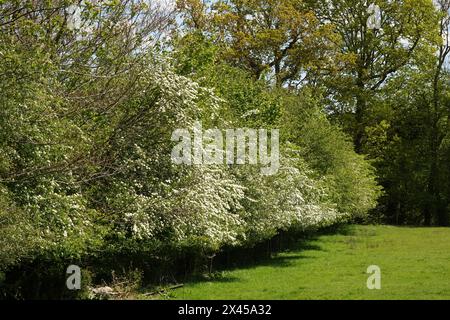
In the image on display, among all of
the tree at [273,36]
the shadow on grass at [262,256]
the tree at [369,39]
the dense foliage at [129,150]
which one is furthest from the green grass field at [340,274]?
the tree at [369,39]

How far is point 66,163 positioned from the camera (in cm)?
1405

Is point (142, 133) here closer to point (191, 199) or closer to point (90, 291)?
point (191, 199)

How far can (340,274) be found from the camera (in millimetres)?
20391

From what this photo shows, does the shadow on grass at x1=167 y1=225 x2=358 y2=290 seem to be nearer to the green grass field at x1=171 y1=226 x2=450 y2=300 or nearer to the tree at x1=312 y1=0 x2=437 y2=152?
the green grass field at x1=171 y1=226 x2=450 y2=300

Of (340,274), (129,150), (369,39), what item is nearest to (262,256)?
(340,274)

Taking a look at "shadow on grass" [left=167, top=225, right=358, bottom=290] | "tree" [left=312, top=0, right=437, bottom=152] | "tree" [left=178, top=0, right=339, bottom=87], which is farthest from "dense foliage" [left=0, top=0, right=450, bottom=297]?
"tree" [left=312, top=0, right=437, bottom=152]

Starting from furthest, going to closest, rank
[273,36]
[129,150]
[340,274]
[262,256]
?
[273,36]
[262,256]
[340,274]
[129,150]

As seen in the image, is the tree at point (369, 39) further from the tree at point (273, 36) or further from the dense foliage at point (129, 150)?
the dense foliage at point (129, 150)

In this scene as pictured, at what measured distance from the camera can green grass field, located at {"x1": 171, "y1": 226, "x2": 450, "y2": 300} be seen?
16.2 meters

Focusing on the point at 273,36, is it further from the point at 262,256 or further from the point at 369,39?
the point at 262,256

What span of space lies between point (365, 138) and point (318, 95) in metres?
9.38

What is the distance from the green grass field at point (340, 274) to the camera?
16203mm

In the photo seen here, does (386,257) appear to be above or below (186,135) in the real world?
below
